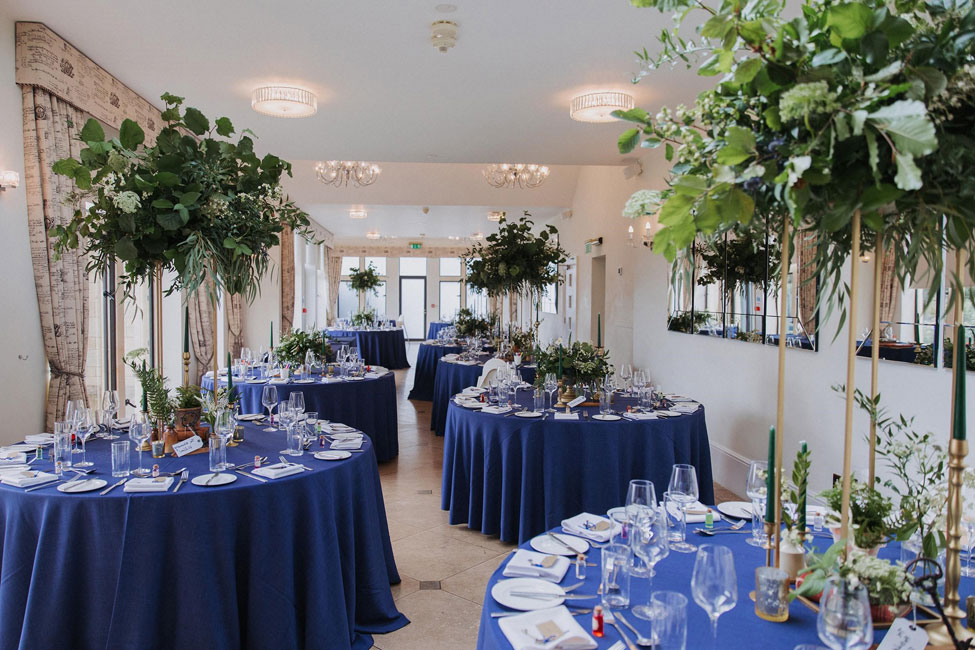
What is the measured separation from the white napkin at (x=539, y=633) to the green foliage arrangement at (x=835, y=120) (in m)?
0.93

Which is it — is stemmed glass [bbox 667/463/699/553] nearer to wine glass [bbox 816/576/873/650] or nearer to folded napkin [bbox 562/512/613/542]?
folded napkin [bbox 562/512/613/542]

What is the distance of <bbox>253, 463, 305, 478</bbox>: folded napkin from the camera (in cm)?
288

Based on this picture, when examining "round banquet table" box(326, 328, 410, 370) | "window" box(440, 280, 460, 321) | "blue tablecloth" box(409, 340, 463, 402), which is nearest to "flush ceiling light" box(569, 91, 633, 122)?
"blue tablecloth" box(409, 340, 463, 402)

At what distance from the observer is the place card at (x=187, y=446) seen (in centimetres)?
323

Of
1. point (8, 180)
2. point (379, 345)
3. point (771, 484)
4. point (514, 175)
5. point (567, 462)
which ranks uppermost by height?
point (514, 175)

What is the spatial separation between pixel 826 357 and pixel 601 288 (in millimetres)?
6991

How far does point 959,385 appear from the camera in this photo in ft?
4.25

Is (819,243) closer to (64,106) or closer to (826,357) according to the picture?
(826,357)

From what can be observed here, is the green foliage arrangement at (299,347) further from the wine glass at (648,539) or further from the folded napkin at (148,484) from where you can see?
the wine glass at (648,539)

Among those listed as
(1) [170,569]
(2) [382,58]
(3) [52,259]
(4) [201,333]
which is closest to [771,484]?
(1) [170,569]

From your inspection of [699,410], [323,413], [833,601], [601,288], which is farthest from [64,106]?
[601,288]

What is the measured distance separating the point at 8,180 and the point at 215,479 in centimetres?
295

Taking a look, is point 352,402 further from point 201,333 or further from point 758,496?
point 758,496

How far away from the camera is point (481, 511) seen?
466 cm
